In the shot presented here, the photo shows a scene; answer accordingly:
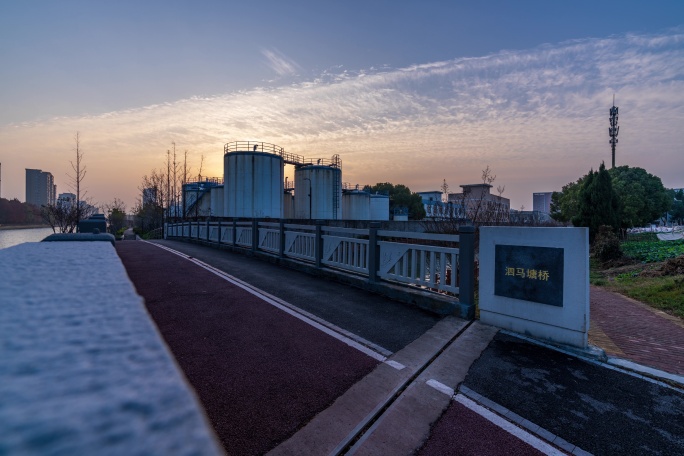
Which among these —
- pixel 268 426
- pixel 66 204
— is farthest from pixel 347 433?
pixel 66 204

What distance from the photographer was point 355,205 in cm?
5766

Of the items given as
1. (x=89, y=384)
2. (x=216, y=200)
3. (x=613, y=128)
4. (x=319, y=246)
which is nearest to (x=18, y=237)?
(x=319, y=246)

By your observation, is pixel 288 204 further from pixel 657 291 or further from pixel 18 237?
pixel 657 291

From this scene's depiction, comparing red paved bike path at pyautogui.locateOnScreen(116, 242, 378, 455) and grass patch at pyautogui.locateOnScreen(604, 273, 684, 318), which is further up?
red paved bike path at pyautogui.locateOnScreen(116, 242, 378, 455)

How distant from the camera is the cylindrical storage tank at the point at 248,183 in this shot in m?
36.2

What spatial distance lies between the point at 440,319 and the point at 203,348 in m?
3.44

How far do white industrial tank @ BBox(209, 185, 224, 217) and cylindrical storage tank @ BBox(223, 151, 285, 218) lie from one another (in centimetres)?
755

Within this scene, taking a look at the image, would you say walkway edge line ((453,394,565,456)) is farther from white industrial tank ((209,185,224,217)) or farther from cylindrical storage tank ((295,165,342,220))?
white industrial tank ((209,185,224,217))

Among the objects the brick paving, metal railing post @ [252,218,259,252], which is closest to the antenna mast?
the brick paving

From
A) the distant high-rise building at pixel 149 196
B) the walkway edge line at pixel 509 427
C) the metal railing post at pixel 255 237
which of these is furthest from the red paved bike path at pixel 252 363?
the distant high-rise building at pixel 149 196

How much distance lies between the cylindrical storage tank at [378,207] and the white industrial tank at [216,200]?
28.3 meters

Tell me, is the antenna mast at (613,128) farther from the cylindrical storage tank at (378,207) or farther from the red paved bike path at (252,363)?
the red paved bike path at (252,363)

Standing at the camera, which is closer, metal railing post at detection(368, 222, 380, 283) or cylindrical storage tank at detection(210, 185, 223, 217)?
metal railing post at detection(368, 222, 380, 283)

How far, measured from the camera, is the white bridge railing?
559cm
